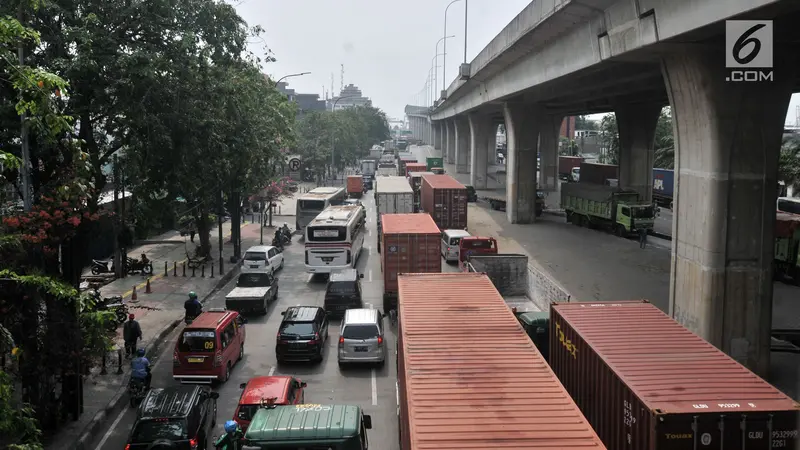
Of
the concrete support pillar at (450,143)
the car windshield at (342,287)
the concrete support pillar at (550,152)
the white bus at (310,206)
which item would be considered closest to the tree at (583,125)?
the concrete support pillar at (450,143)

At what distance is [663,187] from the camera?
58906mm

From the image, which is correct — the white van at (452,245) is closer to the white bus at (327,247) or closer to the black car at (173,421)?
the white bus at (327,247)

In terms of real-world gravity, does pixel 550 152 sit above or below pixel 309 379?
above

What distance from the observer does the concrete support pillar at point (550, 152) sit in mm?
75463

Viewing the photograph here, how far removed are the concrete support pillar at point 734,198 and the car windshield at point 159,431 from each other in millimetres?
13244

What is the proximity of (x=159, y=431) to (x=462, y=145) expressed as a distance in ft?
299

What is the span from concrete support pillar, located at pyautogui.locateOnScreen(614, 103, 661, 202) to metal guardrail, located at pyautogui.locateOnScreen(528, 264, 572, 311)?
2980 centimetres

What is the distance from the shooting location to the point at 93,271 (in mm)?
30531

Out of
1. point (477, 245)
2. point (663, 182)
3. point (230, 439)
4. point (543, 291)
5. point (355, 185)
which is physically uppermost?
point (663, 182)

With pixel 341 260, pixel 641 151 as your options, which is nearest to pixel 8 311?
pixel 341 260

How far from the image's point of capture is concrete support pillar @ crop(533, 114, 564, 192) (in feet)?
248

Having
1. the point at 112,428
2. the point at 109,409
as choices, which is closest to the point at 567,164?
the point at 109,409

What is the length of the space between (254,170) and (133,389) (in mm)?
19966

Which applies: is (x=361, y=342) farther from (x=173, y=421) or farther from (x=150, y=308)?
(x=173, y=421)
